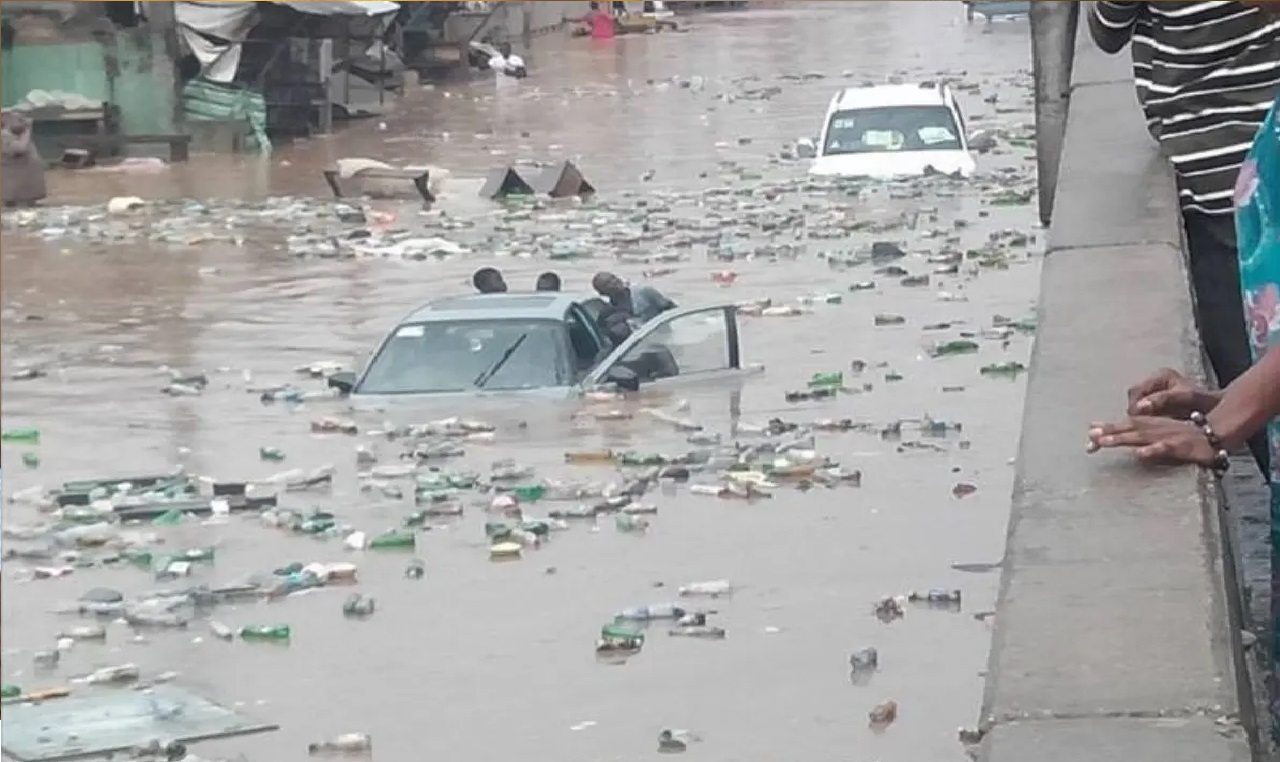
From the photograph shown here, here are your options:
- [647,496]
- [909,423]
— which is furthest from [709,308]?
[647,496]

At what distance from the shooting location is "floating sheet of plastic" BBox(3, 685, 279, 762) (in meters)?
9.82

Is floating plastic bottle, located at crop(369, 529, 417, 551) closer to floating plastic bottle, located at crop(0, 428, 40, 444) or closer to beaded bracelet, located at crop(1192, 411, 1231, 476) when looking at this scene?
floating plastic bottle, located at crop(0, 428, 40, 444)

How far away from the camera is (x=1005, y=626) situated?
10.3 ft

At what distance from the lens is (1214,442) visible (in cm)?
332

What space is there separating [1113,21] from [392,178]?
2830cm

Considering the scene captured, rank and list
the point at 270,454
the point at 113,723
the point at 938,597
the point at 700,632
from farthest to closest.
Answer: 1. the point at 270,454
2. the point at 938,597
3. the point at 700,632
4. the point at 113,723

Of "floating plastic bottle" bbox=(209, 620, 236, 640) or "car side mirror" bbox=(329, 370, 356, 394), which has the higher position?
"floating plastic bottle" bbox=(209, 620, 236, 640)

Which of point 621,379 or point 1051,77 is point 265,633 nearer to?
point 1051,77

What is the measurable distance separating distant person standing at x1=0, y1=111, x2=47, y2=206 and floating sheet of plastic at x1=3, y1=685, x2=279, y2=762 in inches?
789

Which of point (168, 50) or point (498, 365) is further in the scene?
point (168, 50)

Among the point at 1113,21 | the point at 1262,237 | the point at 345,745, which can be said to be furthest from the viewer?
the point at 345,745

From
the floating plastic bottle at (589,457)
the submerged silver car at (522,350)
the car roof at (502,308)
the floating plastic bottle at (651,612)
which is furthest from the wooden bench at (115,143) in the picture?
the floating plastic bottle at (651,612)

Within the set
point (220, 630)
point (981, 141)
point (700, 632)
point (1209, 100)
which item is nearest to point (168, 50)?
point (981, 141)

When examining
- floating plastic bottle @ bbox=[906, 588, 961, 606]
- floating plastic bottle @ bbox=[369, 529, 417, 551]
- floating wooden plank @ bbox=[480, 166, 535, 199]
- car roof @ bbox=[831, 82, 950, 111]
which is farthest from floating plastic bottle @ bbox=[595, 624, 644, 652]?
floating wooden plank @ bbox=[480, 166, 535, 199]
